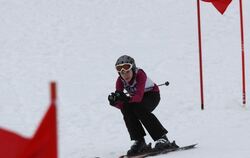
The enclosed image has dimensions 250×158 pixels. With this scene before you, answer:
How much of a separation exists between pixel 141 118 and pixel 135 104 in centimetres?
20

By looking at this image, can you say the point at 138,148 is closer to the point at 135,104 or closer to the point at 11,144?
the point at 135,104

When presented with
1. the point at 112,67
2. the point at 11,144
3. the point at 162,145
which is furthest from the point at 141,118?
the point at 112,67

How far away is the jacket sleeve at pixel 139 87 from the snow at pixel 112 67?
75cm

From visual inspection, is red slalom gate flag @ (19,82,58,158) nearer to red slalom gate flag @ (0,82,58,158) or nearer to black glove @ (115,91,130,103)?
red slalom gate flag @ (0,82,58,158)

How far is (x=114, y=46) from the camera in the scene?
1597cm

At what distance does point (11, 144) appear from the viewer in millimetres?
3174

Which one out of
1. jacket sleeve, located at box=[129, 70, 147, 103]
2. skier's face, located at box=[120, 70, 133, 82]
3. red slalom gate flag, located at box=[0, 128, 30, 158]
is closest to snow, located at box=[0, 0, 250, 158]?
jacket sleeve, located at box=[129, 70, 147, 103]

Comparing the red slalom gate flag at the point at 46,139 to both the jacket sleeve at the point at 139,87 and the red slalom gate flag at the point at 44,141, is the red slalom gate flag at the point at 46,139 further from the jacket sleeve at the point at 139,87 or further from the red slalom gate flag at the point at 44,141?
the jacket sleeve at the point at 139,87

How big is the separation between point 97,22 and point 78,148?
8866 mm

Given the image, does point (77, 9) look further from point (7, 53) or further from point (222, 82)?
point (222, 82)

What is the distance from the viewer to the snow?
970 centimetres

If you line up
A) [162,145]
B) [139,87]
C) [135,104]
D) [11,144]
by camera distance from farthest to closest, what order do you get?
[162,145] → [139,87] → [135,104] → [11,144]

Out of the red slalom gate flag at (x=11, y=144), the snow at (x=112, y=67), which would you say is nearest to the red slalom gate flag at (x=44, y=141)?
the red slalom gate flag at (x=11, y=144)

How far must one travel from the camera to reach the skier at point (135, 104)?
7.64 m
